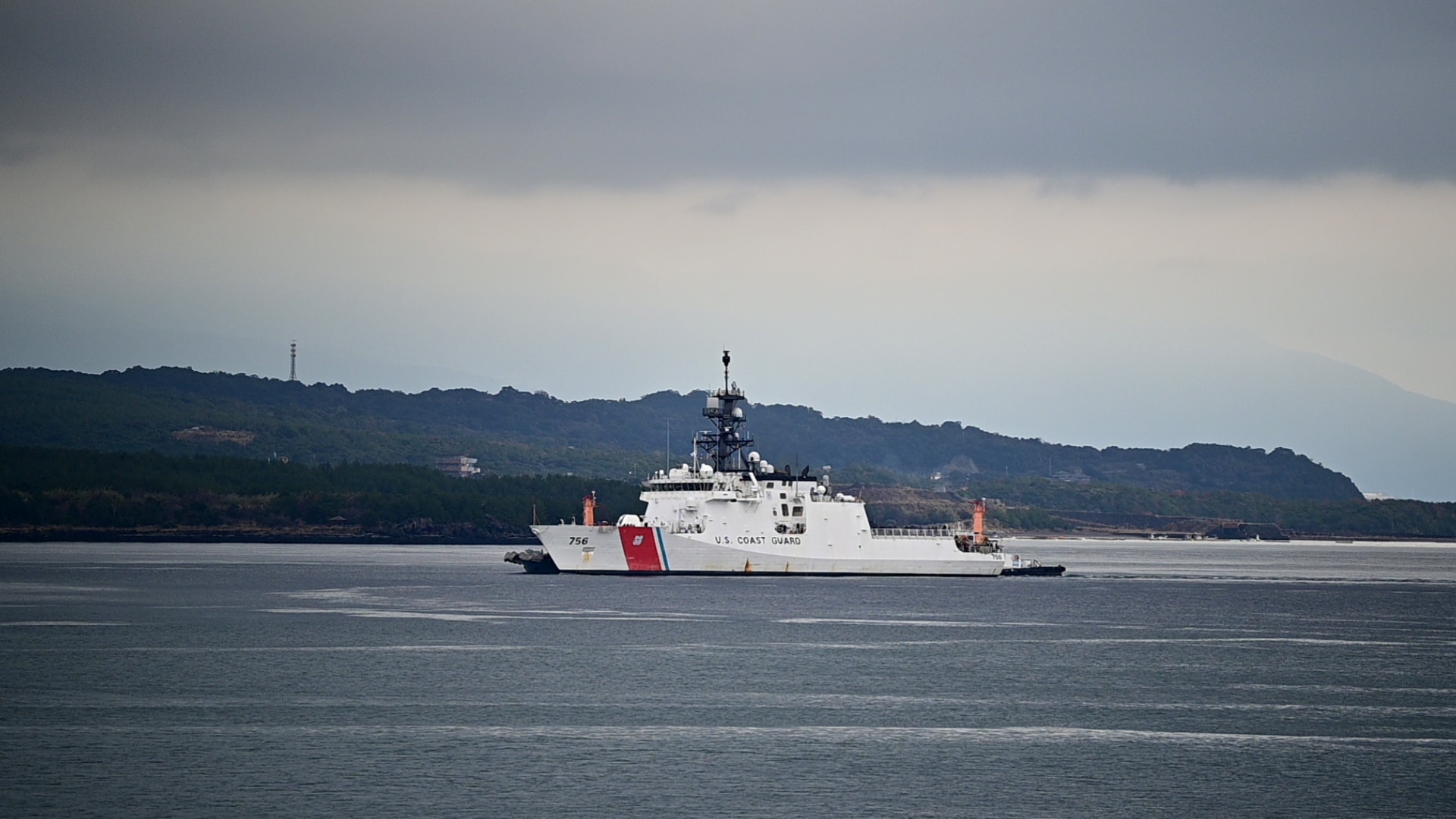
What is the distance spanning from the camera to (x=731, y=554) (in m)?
78.9

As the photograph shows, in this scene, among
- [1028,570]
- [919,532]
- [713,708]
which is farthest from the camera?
[1028,570]

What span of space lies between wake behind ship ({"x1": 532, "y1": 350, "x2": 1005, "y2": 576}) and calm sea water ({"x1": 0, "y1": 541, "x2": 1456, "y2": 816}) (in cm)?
524

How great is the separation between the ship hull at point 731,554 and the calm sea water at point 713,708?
511 cm

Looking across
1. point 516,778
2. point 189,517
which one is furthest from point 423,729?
point 189,517

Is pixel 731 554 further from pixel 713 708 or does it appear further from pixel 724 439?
pixel 713 708

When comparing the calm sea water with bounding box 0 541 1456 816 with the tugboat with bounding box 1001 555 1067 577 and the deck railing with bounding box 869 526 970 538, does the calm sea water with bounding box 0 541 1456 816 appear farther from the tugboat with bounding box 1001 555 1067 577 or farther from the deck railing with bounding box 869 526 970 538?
the tugboat with bounding box 1001 555 1067 577

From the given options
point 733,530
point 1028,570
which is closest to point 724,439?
point 733,530

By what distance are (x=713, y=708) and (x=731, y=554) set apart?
40.5 metres

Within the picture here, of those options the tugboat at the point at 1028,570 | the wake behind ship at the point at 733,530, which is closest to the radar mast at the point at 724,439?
the wake behind ship at the point at 733,530

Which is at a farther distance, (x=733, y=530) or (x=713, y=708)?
(x=733, y=530)

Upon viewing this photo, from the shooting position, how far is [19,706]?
121ft

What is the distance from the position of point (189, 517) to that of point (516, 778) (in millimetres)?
169867

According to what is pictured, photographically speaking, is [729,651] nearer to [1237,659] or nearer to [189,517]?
[1237,659]

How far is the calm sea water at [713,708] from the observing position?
2859 centimetres
